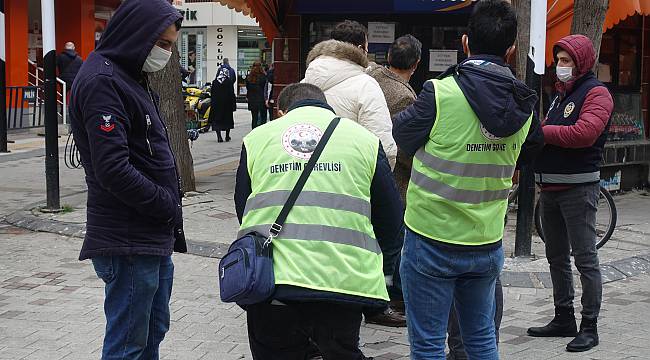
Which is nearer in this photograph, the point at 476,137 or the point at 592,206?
the point at 476,137

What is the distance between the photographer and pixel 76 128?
3500 millimetres

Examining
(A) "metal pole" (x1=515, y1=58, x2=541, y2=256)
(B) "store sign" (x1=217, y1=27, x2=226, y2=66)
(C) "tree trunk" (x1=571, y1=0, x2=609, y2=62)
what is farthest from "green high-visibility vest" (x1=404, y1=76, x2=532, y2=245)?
(B) "store sign" (x1=217, y1=27, x2=226, y2=66)

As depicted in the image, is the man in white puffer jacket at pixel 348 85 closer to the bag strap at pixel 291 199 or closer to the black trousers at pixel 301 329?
the bag strap at pixel 291 199

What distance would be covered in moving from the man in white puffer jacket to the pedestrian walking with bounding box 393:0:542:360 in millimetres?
1455

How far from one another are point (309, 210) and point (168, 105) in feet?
24.0

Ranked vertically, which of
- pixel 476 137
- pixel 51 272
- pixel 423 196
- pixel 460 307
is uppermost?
pixel 476 137

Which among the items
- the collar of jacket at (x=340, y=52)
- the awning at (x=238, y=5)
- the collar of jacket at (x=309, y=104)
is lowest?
the collar of jacket at (x=309, y=104)

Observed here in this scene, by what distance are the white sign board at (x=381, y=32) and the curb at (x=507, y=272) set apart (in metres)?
4.50

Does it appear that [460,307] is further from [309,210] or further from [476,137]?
[309,210]

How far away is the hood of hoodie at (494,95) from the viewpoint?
3.63 meters

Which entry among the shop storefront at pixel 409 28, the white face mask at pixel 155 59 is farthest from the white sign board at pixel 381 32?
the white face mask at pixel 155 59

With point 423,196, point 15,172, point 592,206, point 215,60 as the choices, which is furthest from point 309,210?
point 215,60

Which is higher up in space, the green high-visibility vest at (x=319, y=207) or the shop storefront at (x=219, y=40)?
the shop storefront at (x=219, y=40)

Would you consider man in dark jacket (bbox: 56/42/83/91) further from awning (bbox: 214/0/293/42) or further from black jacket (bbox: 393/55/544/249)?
black jacket (bbox: 393/55/544/249)
